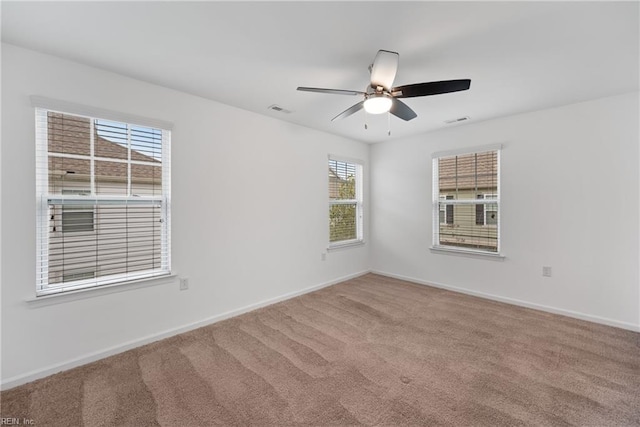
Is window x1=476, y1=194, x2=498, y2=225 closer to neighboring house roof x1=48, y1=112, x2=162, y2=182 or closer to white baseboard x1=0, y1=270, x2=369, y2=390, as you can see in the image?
white baseboard x1=0, y1=270, x2=369, y2=390

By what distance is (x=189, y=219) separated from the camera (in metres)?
2.94

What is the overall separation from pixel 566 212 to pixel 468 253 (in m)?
1.27

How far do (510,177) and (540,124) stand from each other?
722mm

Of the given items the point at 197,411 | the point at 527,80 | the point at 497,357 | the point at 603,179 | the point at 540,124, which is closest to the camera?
the point at 197,411

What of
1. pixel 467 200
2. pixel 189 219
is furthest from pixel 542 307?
pixel 189 219

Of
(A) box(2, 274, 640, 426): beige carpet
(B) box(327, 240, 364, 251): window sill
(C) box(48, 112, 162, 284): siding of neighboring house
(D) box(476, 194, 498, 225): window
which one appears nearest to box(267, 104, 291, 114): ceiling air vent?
(C) box(48, 112, 162, 284): siding of neighboring house

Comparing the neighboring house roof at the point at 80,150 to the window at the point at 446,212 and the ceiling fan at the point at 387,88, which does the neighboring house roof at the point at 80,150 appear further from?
the window at the point at 446,212

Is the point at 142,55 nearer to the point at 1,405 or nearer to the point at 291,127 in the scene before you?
the point at 291,127

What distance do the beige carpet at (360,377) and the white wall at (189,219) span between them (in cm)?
26

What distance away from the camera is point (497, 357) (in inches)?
94.5

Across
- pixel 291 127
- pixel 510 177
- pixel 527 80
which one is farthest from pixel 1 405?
pixel 510 177

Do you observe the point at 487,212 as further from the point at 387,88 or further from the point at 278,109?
the point at 278,109

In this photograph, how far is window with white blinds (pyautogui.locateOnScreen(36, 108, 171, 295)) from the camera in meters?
2.22

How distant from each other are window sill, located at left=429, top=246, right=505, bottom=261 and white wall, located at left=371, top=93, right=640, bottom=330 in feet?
0.23
